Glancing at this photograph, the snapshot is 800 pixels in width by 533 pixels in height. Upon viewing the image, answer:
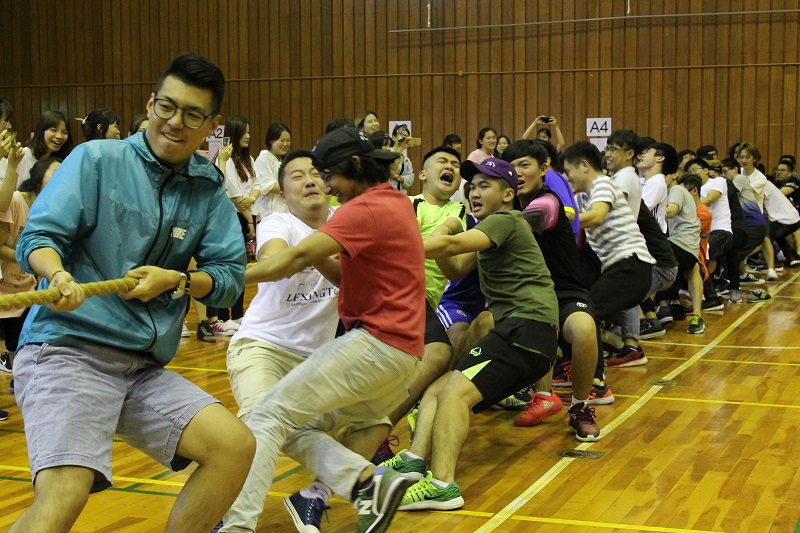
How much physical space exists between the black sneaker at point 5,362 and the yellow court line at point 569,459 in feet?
13.1

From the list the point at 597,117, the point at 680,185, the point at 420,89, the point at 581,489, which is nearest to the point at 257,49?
the point at 420,89

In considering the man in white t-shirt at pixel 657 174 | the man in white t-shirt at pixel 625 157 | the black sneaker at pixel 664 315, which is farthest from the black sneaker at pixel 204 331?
the black sneaker at pixel 664 315

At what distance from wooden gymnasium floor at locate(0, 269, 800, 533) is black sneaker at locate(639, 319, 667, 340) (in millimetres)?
1503

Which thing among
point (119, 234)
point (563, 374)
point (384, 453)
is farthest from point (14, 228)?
point (563, 374)

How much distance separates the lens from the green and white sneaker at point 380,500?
10.2 ft

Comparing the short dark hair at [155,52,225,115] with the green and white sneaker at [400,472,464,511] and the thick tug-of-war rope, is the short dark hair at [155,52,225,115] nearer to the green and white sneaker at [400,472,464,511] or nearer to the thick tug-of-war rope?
the thick tug-of-war rope

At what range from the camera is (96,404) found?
2.49 m

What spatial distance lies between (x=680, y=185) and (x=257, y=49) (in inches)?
363

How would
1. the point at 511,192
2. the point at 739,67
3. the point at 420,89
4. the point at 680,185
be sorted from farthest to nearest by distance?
the point at 420,89 → the point at 739,67 → the point at 680,185 → the point at 511,192

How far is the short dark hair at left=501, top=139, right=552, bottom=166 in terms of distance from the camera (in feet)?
17.1

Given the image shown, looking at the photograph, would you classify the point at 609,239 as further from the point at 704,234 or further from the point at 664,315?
the point at 704,234

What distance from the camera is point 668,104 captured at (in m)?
14.6

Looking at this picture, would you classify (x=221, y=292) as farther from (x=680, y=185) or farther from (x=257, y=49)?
(x=257, y=49)

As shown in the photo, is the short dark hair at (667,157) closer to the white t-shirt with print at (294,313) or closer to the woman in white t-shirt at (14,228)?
the woman in white t-shirt at (14,228)
